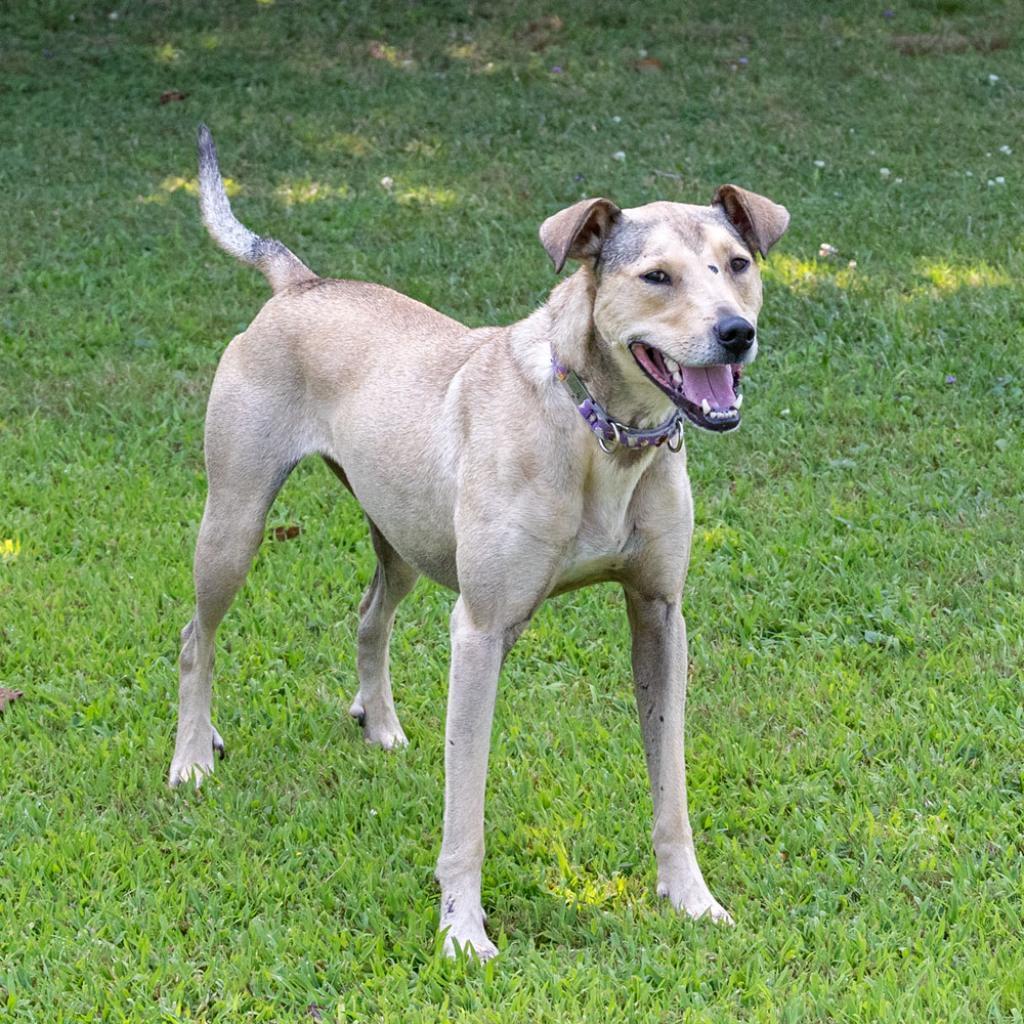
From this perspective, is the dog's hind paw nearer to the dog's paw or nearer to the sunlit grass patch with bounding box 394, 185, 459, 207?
the dog's paw

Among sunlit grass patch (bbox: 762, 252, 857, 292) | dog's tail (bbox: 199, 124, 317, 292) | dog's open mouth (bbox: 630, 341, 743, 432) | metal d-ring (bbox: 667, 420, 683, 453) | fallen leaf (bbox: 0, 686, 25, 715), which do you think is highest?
dog's open mouth (bbox: 630, 341, 743, 432)

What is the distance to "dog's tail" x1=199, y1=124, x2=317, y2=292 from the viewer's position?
5.31 metres

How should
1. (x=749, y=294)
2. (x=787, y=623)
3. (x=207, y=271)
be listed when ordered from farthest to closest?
(x=207, y=271) < (x=787, y=623) < (x=749, y=294)

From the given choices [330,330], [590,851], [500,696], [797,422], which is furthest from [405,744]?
[797,422]

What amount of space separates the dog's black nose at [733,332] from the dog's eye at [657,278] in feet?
0.70

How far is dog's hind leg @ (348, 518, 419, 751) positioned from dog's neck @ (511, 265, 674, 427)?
4.42 feet

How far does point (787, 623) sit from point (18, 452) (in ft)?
12.8

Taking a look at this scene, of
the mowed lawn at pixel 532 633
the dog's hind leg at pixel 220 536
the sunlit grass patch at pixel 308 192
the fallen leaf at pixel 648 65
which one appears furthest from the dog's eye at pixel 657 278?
the fallen leaf at pixel 648 65

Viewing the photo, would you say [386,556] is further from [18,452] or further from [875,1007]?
[18,452]

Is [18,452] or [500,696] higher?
[500,696]

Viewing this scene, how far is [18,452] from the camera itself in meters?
7.33

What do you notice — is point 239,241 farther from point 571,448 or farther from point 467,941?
point 467,941

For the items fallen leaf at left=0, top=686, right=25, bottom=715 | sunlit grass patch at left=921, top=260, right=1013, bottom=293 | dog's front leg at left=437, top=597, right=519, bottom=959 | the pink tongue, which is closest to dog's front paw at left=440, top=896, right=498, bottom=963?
dog's front leg at left=437, top=597, right=519, bottom=959

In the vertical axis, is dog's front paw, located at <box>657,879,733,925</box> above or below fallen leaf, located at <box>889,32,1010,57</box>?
above
